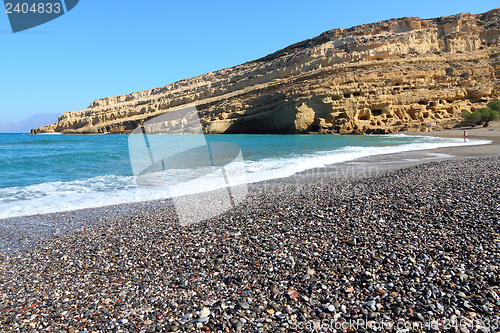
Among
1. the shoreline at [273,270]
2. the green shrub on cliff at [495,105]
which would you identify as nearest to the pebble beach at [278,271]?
the shoreline at [273,270]

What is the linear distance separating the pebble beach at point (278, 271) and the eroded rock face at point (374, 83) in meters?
34.8

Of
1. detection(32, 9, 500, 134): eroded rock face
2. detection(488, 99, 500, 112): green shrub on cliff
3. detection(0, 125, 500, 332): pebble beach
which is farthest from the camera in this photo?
detection(32, 9, 500, 134): eroded rock face

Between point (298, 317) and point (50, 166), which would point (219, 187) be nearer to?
point (298, 317)

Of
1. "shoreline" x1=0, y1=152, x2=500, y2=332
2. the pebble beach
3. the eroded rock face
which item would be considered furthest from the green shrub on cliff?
the pebble beach

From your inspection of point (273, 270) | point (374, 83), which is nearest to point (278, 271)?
point (273, 270)

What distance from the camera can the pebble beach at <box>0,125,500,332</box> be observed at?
300cm

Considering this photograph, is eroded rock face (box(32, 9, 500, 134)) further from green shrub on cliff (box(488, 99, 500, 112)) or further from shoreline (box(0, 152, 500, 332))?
shoreline (box(0, 152, 500, 332))

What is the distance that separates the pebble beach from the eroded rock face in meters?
34.8

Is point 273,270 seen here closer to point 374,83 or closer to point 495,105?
point 374,83

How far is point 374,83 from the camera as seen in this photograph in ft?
130

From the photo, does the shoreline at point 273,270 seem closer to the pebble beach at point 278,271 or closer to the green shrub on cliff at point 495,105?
the pebble beach at point 278,271

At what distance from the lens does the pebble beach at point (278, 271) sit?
300 centimetres

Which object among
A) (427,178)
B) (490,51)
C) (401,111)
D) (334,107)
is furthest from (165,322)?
(490,51)

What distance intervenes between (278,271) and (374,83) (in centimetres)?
4100
